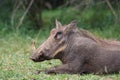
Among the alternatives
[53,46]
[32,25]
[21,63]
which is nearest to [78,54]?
[53,46]

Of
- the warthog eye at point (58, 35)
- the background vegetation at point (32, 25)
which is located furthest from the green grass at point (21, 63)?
the warthog eye at point (58, 35)

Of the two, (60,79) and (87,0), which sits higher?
(87,0)

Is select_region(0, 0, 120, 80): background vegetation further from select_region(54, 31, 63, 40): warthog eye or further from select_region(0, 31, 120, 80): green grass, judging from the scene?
select_region(54, 31, 63, 40): warthog eye

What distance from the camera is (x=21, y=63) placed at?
783 centimetres

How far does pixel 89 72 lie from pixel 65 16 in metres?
6.09

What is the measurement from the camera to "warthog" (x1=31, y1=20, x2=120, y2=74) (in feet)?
22.7

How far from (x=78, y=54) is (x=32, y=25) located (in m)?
5.56

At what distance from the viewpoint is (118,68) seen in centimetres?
698

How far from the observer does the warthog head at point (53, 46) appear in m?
6.88

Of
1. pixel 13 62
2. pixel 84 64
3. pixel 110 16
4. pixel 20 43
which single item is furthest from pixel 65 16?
pixel 84 64

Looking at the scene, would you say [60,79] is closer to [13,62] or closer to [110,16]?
[13,62]

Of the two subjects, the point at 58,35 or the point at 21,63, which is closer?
the point at 58,35

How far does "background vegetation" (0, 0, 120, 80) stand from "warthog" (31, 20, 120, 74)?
374 mm

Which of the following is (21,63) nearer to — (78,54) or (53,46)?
(53,46)
